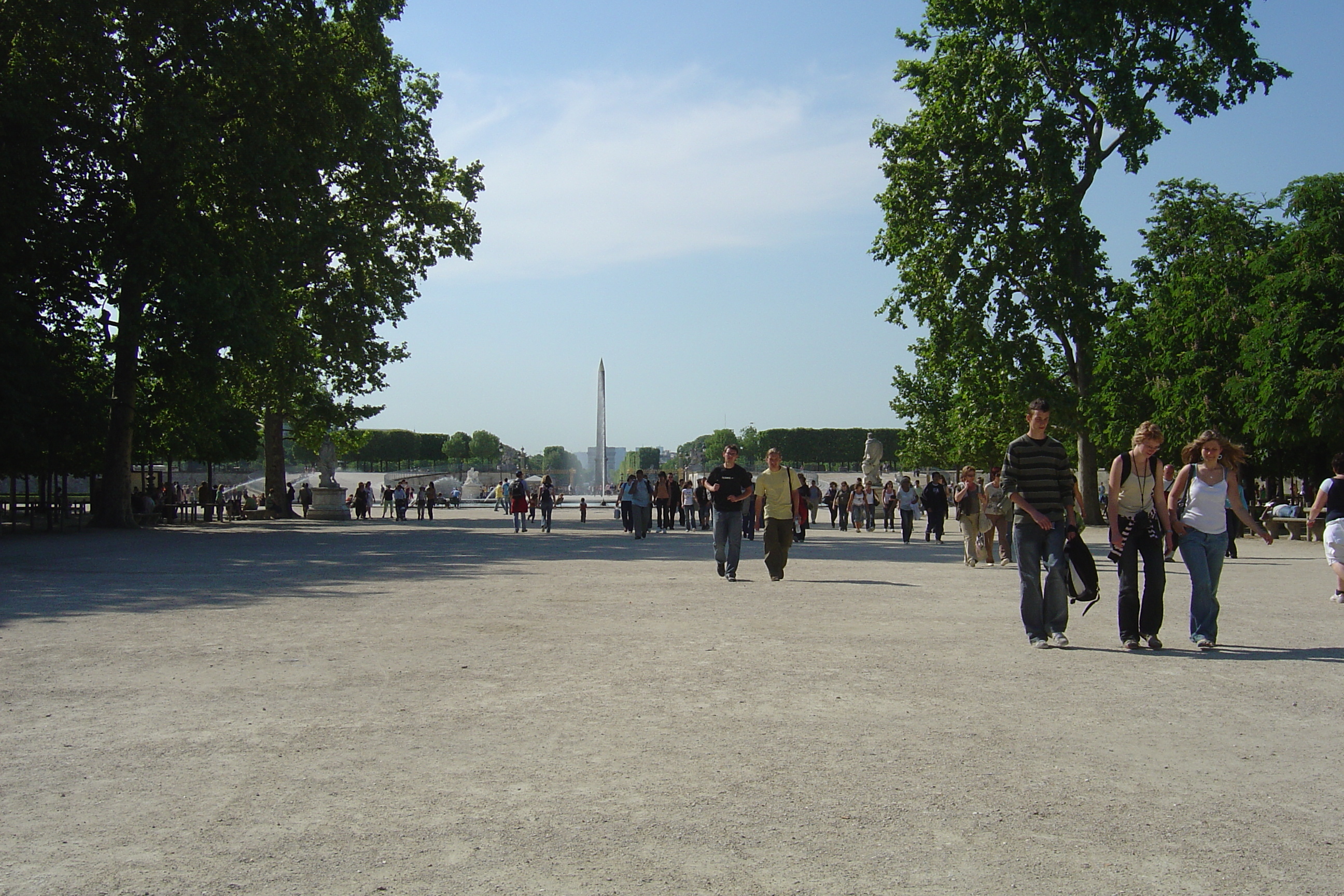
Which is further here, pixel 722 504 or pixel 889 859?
pixel 722 504

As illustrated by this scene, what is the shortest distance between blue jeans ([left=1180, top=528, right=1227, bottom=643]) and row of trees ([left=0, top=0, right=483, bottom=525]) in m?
22.9

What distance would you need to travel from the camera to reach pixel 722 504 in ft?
49.2

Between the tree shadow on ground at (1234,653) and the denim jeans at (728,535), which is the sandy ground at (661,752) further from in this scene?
the denim jeans at (728,535)

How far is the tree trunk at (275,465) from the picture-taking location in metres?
44.2

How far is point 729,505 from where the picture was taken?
49.1 feet

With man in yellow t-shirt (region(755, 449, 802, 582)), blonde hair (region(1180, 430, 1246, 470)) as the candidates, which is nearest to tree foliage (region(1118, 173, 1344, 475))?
man in yellow t-shirt (region(755, 449, 802, 582))

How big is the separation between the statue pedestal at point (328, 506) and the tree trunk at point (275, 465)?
1066 millimetres

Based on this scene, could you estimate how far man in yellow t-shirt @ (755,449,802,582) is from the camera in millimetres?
14391

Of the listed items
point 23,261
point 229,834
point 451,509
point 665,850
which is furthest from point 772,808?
point 451,509

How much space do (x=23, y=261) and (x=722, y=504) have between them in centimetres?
2051

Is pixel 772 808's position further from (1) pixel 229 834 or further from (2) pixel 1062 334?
(2) pixel 1062 334

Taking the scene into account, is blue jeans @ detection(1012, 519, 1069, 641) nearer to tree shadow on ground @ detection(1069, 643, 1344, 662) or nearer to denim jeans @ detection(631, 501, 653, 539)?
tree shadow on ground @ detection(1069, 643, 1344, 662)

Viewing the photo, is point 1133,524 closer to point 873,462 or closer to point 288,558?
point 288,558

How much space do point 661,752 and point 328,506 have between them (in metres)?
41.3
